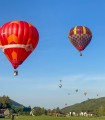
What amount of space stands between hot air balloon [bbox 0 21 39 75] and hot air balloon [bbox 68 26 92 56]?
22878 millimetres

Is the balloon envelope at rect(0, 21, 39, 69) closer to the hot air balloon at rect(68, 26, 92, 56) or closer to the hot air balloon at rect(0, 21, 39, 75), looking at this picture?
the hot air balloon at rect(0, 21, 39, 75)

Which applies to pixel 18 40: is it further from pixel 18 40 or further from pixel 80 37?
pixel 80 37

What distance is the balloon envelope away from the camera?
52094 millimetres

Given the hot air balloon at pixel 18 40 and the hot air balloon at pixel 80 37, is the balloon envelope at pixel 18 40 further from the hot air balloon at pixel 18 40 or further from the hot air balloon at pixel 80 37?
the hot air balloon at pixel 80 37

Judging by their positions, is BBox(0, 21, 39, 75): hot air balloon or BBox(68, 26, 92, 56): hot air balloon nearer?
BBox(0, 21, 39, 75): hot air balloon

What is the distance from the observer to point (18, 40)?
52312 mm

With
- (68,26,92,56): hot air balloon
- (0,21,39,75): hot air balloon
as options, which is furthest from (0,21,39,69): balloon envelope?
(68,26,92,56): hot air balloon

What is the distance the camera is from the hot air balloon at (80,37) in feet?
246

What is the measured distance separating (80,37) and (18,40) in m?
25.7

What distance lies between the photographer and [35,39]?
174 feet

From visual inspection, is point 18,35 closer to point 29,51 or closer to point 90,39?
point 29,51

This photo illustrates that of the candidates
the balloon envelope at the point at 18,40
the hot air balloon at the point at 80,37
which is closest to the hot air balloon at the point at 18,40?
the balloon envelope at the point at 18,40

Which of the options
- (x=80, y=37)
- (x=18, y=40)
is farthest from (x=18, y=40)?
(x=80, y=37)

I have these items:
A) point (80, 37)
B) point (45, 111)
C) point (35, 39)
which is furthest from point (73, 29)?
point (45, 111)
